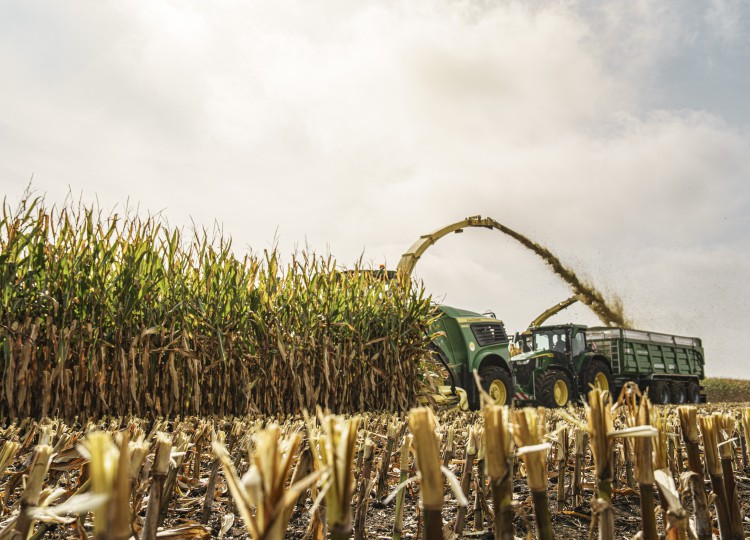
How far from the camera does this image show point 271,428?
0.72m

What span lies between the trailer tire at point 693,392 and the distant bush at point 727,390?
14.8 meters

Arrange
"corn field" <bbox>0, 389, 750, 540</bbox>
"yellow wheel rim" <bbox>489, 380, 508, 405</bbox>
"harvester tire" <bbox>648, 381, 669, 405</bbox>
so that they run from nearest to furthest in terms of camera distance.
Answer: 1. "corn field" <bbox>0, 389, 750, 540</bbox>
2. "yellow wheel rim" <bbox>489, 380, 508, 405</bbox>
3. "harvester tire" <bbox>648, 381, 669, 405</bbox>

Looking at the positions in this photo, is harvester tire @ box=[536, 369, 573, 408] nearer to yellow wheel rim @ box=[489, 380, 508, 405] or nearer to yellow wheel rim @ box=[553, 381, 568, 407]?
yellow wheel rim @ box=[553, 381, 568, 407]

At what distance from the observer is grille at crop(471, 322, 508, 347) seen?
11930 millimetres

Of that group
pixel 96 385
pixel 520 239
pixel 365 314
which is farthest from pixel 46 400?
pixel 520 239

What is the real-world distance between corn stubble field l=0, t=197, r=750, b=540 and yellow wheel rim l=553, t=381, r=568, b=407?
7.41m

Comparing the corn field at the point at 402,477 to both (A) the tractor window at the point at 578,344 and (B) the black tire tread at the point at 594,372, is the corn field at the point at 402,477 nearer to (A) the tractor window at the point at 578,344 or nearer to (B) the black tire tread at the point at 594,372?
(A) the tractor window at the point at 578,344

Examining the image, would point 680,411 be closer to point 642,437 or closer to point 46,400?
point 642,437

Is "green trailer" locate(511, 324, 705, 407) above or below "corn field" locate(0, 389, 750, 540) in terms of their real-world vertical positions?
above

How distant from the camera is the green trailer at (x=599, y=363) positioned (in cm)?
1441

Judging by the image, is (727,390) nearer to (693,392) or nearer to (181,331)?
(693,392)

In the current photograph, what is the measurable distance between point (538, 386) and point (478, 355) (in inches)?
114

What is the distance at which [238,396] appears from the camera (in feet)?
20.9

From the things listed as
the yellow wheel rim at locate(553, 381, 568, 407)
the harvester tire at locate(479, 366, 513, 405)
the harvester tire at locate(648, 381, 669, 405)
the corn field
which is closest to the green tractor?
the yellow wheel rim at locate(553, 381, 568, 407)
